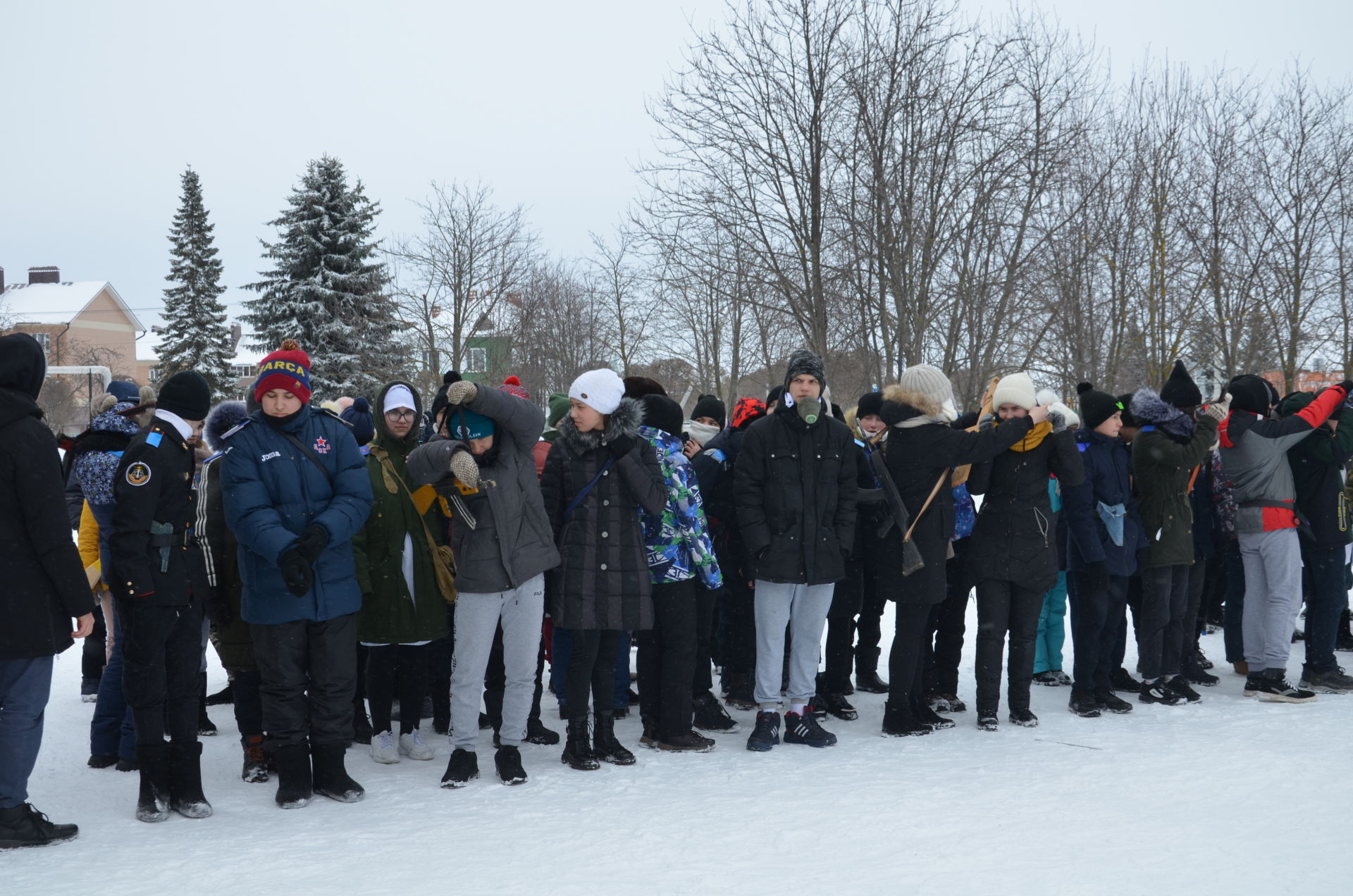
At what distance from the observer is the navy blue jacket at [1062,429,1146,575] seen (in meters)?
6.68

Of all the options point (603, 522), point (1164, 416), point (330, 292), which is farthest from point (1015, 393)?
point (330, 292)

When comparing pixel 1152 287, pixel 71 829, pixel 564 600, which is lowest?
pixel 71 829

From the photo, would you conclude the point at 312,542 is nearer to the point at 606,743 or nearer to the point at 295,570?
the point at 295,570

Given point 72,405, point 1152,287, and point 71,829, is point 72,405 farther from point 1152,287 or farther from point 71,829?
point 71,829

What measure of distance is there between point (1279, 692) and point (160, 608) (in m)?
6.79

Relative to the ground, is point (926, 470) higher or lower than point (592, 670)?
higher

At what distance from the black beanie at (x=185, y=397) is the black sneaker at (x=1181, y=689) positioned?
241 inches

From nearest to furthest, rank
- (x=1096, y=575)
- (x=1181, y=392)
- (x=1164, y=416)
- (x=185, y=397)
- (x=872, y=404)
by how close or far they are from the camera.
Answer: (x=185, y=397)
(x=872, y=404)
(x=1096, y=575)
(x=1164, y=416)
(x=1181, y=392)

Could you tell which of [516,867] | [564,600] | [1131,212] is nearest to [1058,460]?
[564,600]

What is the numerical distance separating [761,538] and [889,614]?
4.99 m

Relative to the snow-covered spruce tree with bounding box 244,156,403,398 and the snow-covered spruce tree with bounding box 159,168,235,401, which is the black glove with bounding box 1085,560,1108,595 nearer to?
the snow-covered spruce tree with bounding box 244,156,403,398

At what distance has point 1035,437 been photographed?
621 centimetres

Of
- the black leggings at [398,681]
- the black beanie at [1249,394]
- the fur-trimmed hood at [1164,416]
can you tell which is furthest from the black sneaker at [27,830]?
the black beanie at [1249,394]

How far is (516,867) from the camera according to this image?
401 cm
